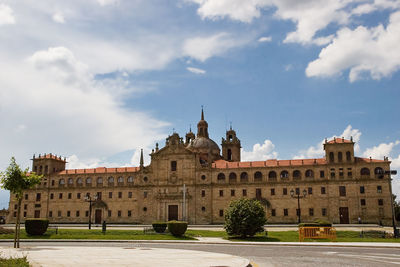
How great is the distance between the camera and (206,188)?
71.2 meters

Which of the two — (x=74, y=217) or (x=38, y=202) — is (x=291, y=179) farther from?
(x=38, y=202)

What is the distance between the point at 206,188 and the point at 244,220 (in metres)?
35.3

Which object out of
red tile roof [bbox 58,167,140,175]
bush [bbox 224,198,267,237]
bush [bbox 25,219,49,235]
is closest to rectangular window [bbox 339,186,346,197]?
bush [bbox 224,198,267,237]

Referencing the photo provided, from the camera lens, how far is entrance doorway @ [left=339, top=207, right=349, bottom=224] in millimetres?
64125

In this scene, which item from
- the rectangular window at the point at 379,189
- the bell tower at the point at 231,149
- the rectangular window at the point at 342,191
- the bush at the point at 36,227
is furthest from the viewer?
A: the bell tower at the point at 231,149

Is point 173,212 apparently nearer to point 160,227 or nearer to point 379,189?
point 160,227

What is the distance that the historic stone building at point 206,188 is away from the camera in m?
64.6

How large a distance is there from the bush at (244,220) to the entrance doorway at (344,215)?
107ft

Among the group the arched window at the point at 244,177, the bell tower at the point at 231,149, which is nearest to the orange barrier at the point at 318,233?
the arched window at the point at 244,177

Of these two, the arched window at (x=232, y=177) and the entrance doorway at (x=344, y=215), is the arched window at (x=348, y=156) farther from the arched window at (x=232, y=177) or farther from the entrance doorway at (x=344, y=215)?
the arched window at (x=232, y=177)

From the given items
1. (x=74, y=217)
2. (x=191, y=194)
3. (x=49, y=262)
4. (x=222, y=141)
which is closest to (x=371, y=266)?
(x=49, y=262)

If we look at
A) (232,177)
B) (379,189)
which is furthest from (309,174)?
(232,177)

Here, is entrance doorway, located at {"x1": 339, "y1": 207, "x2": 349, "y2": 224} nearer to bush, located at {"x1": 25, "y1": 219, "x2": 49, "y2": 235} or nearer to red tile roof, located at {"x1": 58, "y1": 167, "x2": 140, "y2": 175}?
red tile roof, located at {"x1": 58, "y1": 167, "x2": 140, "y2": 175}

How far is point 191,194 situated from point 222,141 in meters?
22.0
